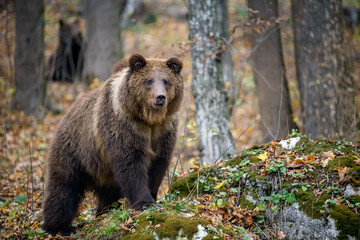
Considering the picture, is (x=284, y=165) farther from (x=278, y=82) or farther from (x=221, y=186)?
(x=278, y=82)

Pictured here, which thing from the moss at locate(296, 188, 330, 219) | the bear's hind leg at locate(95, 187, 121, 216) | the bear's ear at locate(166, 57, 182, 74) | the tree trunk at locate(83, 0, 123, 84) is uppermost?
the tree trunk at locate(83, 0, 123, 84)

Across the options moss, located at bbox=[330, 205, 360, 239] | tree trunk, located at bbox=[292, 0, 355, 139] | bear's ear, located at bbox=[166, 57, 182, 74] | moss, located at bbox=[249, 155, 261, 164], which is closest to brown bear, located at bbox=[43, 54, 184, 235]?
bear's ear, located at bbox=[166, 57, 182, 74]

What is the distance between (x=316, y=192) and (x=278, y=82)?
18.5ft

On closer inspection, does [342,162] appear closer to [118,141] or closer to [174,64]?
[174,64]

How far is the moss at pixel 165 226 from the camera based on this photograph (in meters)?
4.19

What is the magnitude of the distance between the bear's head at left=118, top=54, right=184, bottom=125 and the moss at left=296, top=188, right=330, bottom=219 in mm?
2225

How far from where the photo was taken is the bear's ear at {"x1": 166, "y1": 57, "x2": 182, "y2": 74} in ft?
19.0

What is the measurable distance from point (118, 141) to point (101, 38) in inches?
398

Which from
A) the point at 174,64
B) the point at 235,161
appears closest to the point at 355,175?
the point at 235,161

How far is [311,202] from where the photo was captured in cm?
446

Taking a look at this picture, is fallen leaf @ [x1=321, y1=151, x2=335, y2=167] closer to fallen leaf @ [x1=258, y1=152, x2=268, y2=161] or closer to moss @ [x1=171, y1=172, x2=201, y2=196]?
fallen leaf @ [x1=258, y1=152, x2=268, y2=161]

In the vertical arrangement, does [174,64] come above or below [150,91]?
above

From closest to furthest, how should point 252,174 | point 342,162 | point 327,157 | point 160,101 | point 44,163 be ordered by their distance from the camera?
point 342,162
point 327,157
point 252,174
point 160,101
point 44,163

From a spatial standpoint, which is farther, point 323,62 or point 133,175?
point 323,62
